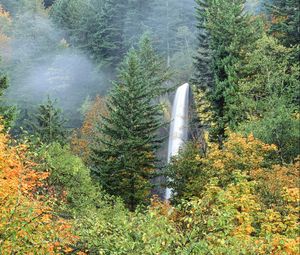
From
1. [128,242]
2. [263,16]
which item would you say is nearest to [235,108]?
[128,242]

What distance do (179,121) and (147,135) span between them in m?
15.3

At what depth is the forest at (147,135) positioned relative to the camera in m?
9.98

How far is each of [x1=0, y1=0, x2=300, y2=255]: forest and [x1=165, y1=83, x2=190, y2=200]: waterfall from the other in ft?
3.01

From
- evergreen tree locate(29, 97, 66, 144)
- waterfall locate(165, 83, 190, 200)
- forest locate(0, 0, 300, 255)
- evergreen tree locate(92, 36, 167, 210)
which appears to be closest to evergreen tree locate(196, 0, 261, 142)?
forest locate(0, 0, 300, 255)

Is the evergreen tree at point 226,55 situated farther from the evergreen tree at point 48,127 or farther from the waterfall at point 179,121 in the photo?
the evergreen tree at point 48,127

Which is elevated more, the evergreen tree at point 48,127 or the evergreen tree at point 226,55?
the evergreen tree at point 226,55

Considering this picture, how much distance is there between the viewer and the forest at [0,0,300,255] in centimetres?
998

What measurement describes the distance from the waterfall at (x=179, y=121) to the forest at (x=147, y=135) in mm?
916

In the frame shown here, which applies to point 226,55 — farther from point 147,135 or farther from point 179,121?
point 179,121

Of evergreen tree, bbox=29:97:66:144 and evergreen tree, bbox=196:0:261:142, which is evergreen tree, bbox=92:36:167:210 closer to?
evergreen tree, bbox=29:97:66:144

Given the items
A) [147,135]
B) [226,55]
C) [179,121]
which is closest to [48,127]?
[147,135]

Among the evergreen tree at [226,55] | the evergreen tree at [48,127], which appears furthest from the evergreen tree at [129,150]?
the evergreen tree at [226,55]

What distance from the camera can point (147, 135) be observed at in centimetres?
3322

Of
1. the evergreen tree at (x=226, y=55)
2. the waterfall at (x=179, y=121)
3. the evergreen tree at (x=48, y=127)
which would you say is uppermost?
the evergreen tree at (x=226, y=55)
